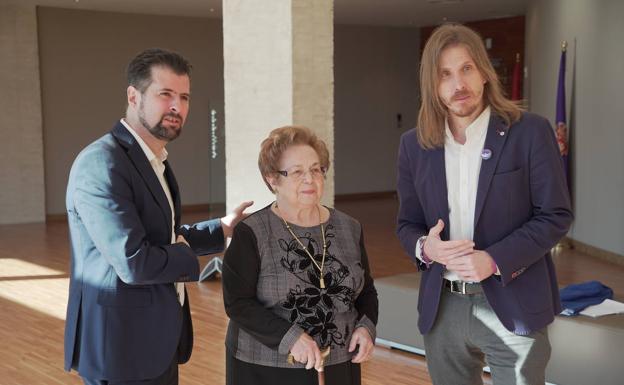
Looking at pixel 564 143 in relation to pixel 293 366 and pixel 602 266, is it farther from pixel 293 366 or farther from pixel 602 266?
pixel 293 366

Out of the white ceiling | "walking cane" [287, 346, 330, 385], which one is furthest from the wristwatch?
the white ceiling

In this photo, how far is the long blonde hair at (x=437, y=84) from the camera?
8.76ft

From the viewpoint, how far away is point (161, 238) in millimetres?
2672

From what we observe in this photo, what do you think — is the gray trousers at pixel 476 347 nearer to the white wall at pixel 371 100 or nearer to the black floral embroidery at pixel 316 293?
the black floral embroidery at pixel 316 293

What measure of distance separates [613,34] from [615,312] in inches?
245

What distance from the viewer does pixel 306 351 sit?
260cm

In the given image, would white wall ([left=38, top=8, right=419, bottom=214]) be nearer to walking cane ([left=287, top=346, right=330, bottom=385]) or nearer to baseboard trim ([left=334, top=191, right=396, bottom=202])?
baseboard trim ([left=334, top=191, right=396, bottom=202])

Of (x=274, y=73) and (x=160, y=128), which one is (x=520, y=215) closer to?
(x=160, y=128)

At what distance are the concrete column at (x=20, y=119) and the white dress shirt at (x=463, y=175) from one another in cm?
1345

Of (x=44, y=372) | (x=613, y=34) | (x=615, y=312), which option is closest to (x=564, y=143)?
(x=613, y=34)

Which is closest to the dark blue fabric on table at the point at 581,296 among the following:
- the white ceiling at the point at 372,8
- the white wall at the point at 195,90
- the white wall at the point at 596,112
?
the white wall at the point at 596,112

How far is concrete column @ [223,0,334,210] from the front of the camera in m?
7.16

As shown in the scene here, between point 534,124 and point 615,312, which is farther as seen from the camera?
point 615,312

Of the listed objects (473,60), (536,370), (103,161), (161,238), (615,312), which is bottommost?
(615,312)
